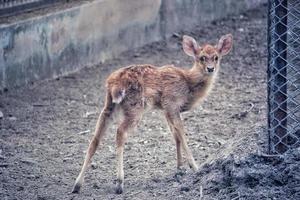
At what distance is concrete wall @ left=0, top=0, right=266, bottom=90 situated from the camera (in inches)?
380

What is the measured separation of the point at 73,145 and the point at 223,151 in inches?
69.6

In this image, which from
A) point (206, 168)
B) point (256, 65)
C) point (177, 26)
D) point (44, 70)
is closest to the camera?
point (206, 168)

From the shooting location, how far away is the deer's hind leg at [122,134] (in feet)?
23.1

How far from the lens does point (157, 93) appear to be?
7.36m

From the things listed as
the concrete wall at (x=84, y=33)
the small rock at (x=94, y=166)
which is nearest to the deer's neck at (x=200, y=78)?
the small rock at (x=94, y=166)

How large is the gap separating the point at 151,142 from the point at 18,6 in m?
2.55

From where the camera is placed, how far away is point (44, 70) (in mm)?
10070

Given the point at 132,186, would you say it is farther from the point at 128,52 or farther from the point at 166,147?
the point at 128,52

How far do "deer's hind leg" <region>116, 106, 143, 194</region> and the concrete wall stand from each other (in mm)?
2849

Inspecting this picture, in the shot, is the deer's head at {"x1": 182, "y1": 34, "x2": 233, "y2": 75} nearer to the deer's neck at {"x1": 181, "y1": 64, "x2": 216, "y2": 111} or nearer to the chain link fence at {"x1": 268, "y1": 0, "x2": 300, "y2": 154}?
the deer's neck at {"x1": 181, "y1": 64, "x2": 216, "y2": 111}

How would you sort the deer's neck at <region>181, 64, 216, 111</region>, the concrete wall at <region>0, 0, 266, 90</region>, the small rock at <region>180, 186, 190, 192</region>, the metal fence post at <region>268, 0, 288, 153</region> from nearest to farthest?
the metal fence post at <region>268, 0, 288, 153</region> → the small rock at <region>180, 186, 190, 192</region> → the deer's neck at <region>181, 64, 216, 111</region> → the concrete wall at <region>0, 0, 266, 90</region>

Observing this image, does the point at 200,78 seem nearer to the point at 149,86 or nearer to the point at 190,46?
the point at 190,46

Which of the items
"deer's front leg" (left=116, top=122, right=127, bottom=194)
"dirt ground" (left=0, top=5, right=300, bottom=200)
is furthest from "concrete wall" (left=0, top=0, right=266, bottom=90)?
"deer's front leg" (left=116, top=122, right=127, bottom=194)

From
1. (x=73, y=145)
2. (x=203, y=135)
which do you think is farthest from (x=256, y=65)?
(x=73, y=145)
